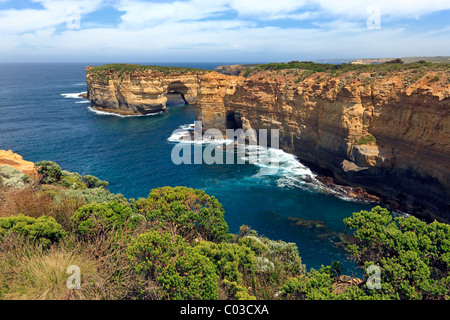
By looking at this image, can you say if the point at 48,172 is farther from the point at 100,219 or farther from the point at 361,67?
the point at 361,67

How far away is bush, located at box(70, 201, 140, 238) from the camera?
A: 1454 cm

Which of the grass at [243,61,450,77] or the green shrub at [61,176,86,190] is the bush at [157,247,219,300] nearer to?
the green shrub at [61,176,86,190]

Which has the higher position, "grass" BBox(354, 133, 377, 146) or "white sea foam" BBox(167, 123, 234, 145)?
"grass" BBox(354, 133, 377, 146)

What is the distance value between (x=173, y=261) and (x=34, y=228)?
712 cm

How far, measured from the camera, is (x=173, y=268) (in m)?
11.8

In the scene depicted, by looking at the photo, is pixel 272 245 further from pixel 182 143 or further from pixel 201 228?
pixel 182 143

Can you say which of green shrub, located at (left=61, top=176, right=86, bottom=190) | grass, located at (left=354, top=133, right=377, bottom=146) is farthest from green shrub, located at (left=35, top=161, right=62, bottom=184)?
grass, located at (left=354, top=133, right=377, bottom=146)

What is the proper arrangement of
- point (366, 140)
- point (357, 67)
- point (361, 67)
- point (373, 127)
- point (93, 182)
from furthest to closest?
point (357, 67) < point (361, 67) < point (366, 140) < point (373, 127) < point (93, 182)

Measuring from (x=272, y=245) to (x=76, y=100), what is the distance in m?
107

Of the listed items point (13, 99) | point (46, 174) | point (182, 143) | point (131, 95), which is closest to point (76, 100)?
point (13, 99)

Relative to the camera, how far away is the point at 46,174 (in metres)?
29.0

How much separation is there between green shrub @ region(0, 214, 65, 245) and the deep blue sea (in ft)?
59.0

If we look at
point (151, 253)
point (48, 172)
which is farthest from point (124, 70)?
point (151, 253)

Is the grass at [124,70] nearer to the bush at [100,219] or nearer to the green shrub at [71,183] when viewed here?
the green shrub at [71,183]
